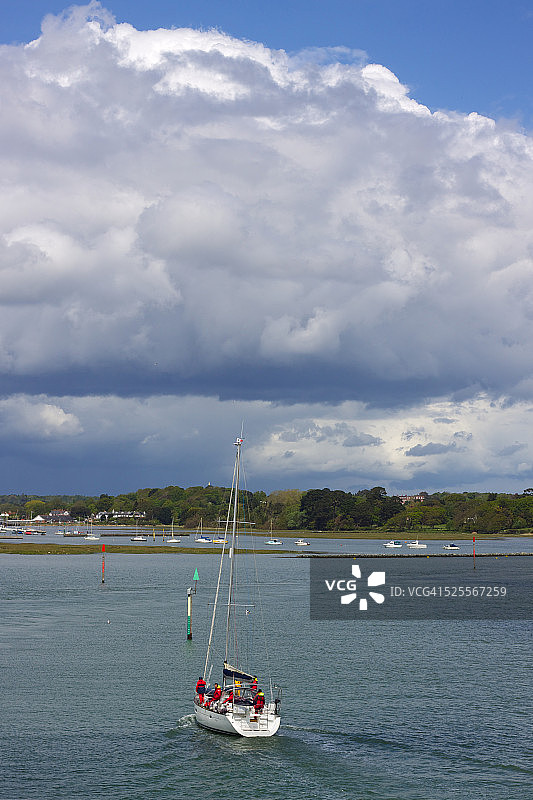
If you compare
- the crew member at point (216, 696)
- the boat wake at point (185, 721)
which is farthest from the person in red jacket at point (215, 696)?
the boat wake at point (185, 721)

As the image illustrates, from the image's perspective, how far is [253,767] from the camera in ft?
186

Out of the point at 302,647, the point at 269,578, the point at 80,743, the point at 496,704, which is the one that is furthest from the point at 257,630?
the point at 269,578

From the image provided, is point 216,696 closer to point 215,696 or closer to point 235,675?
point 215,696

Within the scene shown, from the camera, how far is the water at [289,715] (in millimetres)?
53625

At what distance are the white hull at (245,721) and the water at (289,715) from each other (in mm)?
717

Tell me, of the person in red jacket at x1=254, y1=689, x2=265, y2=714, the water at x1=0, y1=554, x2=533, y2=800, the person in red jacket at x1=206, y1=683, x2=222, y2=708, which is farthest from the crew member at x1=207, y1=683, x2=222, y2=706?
the person in red jacket at x1=254, y1=689, x2=265, y2=714

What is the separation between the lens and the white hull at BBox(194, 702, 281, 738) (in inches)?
2405

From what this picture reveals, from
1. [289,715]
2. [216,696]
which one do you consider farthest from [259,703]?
[289,715]

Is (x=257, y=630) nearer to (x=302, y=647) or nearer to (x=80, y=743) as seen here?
(x=302, y=647)

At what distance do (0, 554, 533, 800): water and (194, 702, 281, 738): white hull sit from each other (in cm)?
72

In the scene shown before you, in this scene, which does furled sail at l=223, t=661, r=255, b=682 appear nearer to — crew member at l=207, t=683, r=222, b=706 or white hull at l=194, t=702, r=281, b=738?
crew member at l=207, t=683, r=222, b=706

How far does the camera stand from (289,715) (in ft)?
223

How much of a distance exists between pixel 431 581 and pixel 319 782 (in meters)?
146

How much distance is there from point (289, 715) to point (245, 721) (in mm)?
7566
